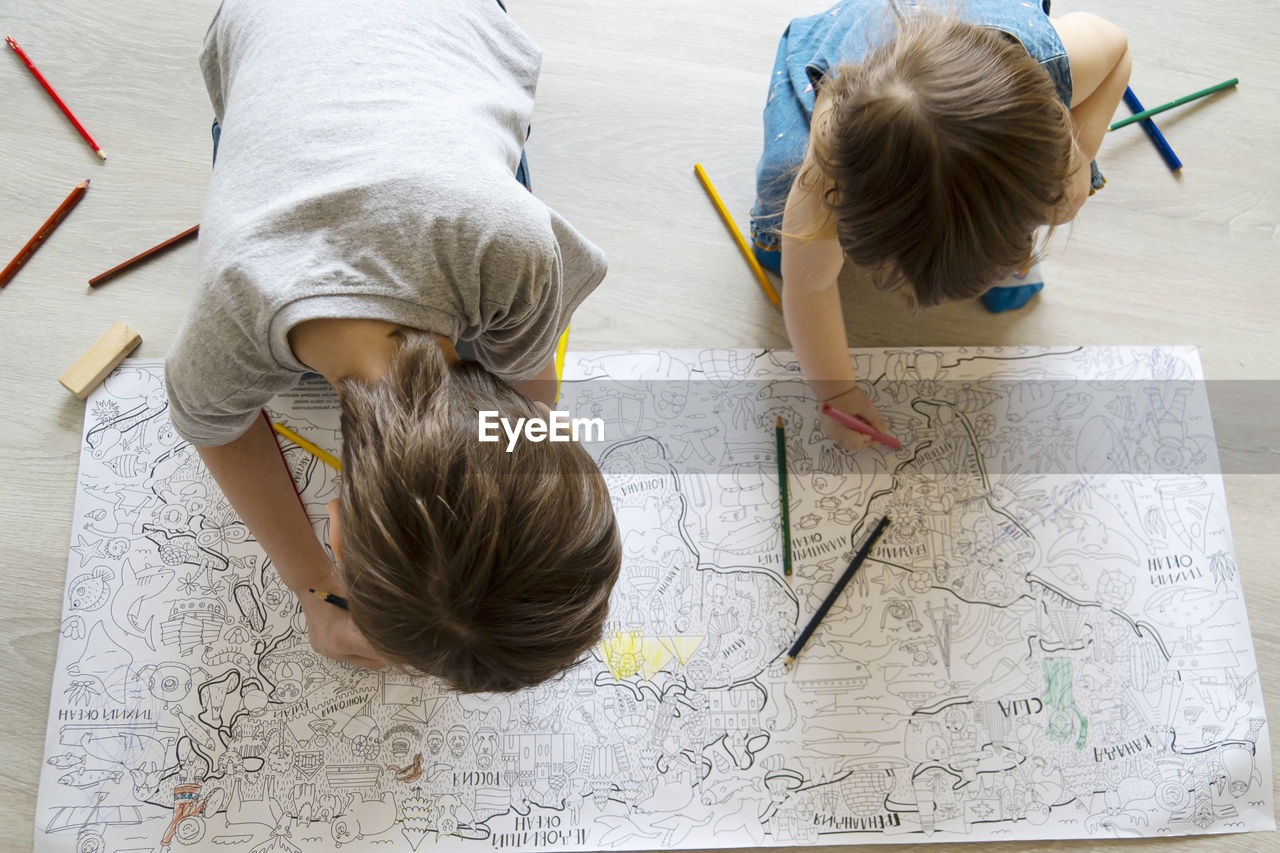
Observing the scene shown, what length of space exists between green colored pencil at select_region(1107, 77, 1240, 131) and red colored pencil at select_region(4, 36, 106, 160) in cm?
99

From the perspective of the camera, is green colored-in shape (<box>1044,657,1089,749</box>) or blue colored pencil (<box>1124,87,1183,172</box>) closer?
green colored-in shape (<box>1044,657,1089,749</box>)

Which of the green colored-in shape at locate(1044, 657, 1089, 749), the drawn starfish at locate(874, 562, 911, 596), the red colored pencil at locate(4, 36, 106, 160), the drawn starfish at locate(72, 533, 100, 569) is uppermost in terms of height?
the red colored pencil at locate(4, 36, 106, 160)

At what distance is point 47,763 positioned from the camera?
622mm

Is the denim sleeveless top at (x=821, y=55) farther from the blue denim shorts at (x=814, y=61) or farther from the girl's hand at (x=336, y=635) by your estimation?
the girl's hand at (x=336, y=635)

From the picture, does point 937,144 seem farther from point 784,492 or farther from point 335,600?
point 335,600

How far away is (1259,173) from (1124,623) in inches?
19.1

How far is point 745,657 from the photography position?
649 mm

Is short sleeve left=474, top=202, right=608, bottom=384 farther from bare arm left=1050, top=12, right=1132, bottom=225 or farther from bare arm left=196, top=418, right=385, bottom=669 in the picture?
bare arm left=1050, top=12, right=1132, bottom=225

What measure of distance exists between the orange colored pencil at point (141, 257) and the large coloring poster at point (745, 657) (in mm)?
109

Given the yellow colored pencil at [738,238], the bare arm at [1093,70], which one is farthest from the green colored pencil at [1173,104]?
the yellow colored pencil at [738,238]

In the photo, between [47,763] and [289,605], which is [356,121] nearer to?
[289,605]

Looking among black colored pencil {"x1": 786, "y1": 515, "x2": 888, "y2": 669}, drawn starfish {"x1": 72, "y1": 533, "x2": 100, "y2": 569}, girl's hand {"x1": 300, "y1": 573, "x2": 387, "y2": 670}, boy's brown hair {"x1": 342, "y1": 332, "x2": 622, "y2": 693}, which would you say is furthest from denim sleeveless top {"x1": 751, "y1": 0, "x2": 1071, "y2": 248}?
drawn starfish {"x1": 72, "y1": 533, "x2": 100, "y2": 569}

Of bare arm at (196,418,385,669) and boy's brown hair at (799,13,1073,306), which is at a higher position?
boy's brown hair at (799,13,1073,306)

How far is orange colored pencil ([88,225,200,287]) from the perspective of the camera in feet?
2.40
